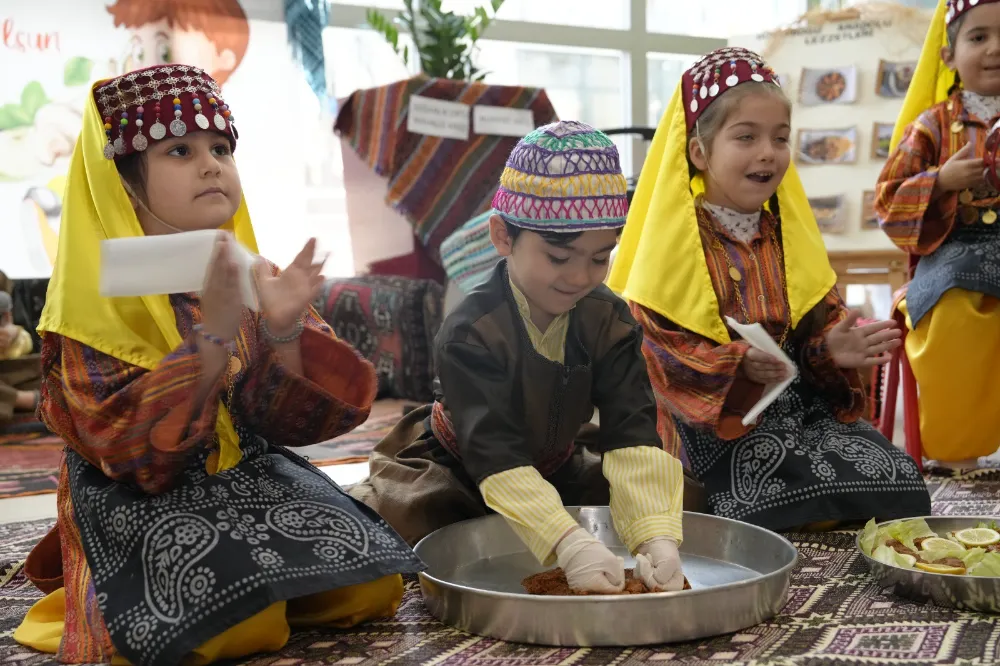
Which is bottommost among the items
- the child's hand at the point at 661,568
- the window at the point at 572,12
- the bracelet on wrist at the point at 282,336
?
the child's hand at the point at 661,568

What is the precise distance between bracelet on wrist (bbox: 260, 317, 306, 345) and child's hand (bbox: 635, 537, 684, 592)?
645mm

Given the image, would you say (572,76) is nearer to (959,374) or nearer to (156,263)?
(959,374)

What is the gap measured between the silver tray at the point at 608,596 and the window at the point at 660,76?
13.3 feet

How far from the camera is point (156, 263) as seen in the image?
1419 mm

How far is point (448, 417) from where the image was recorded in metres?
2.02

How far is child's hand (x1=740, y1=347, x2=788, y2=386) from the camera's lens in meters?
2.11

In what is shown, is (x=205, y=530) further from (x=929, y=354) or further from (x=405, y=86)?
(x=405, y=86)

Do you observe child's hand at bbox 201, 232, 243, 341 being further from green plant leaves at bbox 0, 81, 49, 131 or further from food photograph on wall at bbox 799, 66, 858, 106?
food photograph on wall at bbox 799, 66, 858, 106

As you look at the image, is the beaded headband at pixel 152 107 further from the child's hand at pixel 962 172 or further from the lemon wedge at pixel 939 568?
the child's hand at pixel 962 172

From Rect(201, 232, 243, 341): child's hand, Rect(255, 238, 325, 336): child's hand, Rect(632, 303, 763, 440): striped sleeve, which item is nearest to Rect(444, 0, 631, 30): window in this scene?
Rect(632, 303, 763, 440): striped sleeve

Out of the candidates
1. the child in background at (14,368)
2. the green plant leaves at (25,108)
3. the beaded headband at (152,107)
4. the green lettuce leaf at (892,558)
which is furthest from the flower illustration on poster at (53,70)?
the green lettuce leaf at (892,558)

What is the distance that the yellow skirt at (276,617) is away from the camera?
1471mm

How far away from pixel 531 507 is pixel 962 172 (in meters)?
1.63

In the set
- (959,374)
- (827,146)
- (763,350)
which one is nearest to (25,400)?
(763,350)
